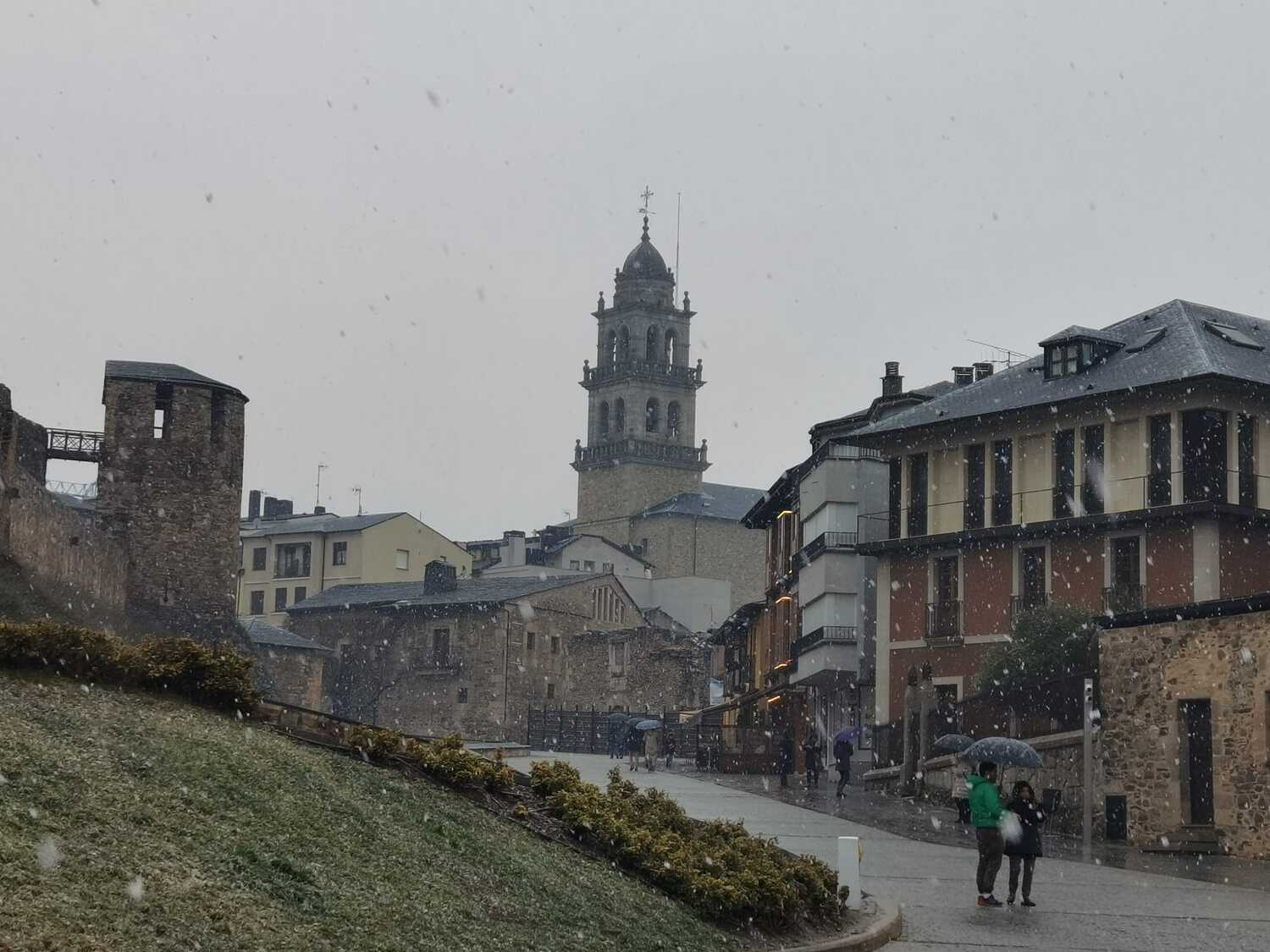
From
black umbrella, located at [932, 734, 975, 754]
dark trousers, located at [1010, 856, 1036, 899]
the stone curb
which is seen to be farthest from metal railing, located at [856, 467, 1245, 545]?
the stone curb

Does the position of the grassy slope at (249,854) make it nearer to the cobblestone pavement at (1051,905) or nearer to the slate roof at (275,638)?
the cobblestone pavement at (1051,905)

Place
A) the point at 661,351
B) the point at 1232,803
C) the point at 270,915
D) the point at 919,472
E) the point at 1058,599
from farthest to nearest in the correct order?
the point at 661,351 < the point at 919,472 < the point at 1058,599 < the point at 1232,803 < the point at 270,915

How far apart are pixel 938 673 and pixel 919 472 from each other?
17.7 feet

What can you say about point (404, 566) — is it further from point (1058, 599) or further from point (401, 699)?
point (1058, 599)

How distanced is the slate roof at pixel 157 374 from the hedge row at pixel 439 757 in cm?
4498

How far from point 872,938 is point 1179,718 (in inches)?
520

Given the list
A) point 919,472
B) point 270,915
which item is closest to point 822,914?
point 270,915

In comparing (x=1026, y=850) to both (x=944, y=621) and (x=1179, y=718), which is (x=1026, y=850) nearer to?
(x=1179, y=718)

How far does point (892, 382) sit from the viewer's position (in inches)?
2265

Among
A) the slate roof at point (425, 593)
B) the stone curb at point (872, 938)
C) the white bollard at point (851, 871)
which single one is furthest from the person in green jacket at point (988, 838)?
the slate roof at point (425, 593)

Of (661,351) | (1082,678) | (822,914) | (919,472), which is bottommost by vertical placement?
(822,914)

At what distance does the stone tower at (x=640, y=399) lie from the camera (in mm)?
133375

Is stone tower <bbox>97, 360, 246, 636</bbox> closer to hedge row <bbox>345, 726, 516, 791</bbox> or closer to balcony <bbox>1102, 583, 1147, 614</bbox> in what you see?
balcony <bbox>1102, 583, 1147, 614</bbox>

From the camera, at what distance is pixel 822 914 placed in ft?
50.0
